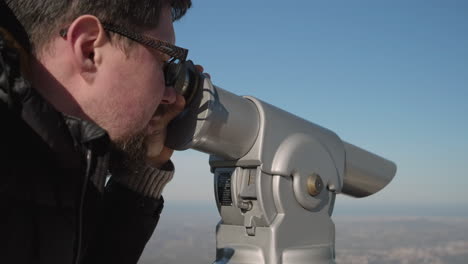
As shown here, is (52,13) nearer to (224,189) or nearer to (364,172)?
(224,189)

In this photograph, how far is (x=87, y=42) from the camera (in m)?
1.33

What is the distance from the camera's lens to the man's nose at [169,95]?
1502 mm

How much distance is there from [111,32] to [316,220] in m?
0.88

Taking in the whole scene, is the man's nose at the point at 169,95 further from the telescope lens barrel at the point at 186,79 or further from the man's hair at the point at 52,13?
the man's hair at the point at 52,13

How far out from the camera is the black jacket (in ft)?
3.68

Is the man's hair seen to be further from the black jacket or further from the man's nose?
the man's nose

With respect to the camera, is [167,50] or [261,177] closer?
[167,50]

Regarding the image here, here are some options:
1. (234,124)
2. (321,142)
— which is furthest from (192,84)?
(321,142)

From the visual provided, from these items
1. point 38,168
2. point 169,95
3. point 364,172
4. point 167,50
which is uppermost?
point 167,50

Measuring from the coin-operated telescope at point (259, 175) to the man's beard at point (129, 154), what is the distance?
0.37 ft

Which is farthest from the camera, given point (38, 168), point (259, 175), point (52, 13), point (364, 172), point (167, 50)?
point (364, 172)

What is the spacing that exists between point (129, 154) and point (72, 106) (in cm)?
30

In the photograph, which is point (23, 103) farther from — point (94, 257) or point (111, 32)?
point (94, 257)

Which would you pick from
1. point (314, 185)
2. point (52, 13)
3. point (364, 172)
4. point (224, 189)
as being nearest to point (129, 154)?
point (224, 189)
